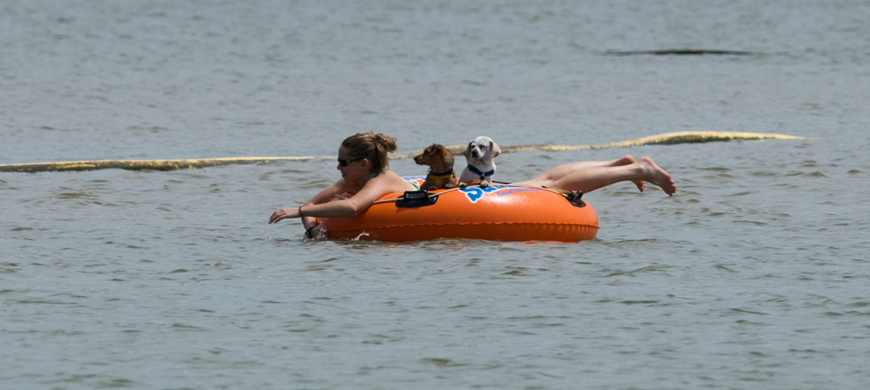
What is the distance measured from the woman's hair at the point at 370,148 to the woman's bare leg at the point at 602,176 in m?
1.12

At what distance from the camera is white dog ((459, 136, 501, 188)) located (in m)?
9.54

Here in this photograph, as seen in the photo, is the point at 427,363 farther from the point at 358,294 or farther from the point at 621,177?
the point at 621,177

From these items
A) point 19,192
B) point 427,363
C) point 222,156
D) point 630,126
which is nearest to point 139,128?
point 222,156

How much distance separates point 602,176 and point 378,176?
1737 mm

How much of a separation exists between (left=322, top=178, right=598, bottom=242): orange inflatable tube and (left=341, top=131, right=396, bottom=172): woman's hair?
1.10 feet

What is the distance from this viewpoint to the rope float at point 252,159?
561 inches

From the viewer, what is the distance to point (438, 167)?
966 centimetres

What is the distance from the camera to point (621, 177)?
32.7 feet

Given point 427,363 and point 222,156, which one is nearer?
point 427,363

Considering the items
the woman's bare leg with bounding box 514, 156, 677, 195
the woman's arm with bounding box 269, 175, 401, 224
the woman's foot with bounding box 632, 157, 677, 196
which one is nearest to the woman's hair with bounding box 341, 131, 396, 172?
the woman's arm with bounding box 269, 175, 401, 224

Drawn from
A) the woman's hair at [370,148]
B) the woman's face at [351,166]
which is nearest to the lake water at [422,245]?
the woman's face at [351,166]

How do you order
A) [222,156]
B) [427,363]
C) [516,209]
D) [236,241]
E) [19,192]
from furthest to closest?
1. [222,156]
2. [19,192]
3. [236,241]
4. [516,209]
5. [427,363]

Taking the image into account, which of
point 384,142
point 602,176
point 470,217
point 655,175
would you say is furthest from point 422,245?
point 655,175

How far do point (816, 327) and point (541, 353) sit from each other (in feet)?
5.45
